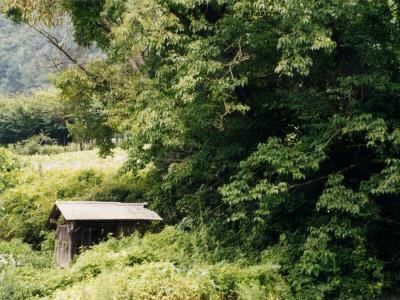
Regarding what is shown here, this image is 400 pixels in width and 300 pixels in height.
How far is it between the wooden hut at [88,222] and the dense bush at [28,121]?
34.7 metres

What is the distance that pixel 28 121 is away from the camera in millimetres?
51469

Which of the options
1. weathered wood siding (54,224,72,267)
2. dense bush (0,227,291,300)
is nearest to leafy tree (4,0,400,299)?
dense bush (0,227,291,300)

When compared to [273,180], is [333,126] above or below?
above

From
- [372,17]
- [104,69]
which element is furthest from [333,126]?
[104,69]

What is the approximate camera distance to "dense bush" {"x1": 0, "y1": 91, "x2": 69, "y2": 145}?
50812mm

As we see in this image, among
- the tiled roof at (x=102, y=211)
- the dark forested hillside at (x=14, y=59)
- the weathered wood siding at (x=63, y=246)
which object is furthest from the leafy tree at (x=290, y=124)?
the dark forested hillside at (x=14, y=59)

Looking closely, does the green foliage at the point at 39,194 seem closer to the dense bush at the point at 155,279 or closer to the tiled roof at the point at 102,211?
the tiled roof at the point at 102,211

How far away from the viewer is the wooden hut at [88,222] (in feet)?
52.8

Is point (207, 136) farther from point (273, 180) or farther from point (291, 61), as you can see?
point (291, 61)

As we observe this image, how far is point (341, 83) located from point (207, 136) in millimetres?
4666

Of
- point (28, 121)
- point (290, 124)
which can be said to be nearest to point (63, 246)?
point (290, 124)

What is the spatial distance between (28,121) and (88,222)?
3878 centimetres

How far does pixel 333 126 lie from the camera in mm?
10875

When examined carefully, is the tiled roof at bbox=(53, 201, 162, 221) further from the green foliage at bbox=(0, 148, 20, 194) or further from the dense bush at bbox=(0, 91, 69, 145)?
the dense bush at bbox=(0, 91, 69, 145)
